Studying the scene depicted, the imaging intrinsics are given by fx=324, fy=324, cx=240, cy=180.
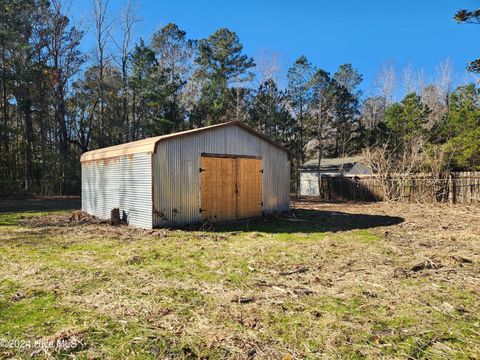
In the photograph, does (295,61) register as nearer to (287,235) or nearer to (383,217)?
(383,217)

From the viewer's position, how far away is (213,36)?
26.5 meters

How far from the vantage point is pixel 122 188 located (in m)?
9.28

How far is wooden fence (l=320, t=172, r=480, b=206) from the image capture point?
1381 centimetres

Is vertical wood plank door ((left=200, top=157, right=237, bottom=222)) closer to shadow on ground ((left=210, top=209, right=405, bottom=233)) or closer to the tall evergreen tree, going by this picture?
shadow on ground ((left=210, top=209, right=405, bottom=233))

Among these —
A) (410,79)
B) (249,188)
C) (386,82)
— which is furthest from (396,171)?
(386,82)

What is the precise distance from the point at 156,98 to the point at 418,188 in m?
18.8

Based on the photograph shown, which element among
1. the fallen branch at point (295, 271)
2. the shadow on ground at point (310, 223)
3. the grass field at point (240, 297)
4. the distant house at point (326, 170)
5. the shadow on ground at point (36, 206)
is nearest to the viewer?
the grass field at point (240, 297)

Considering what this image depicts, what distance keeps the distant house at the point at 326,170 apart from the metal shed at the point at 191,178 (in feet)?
49.9

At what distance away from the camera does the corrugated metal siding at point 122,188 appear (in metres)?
8.27

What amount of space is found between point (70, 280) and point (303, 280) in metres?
3.09

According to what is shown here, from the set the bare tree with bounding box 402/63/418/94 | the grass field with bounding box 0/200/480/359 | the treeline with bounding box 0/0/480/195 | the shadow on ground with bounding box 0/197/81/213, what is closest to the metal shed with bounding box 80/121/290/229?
the grass field with bounding box 0/200/480/359

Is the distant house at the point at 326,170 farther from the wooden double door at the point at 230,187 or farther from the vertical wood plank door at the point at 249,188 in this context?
the wooden double door at the point at 230,187

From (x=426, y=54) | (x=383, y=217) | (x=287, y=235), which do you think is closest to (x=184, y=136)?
(x=287, y=235)

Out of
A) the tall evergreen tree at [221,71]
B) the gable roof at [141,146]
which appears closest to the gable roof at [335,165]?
the tall evergreen tree at [221,71]
